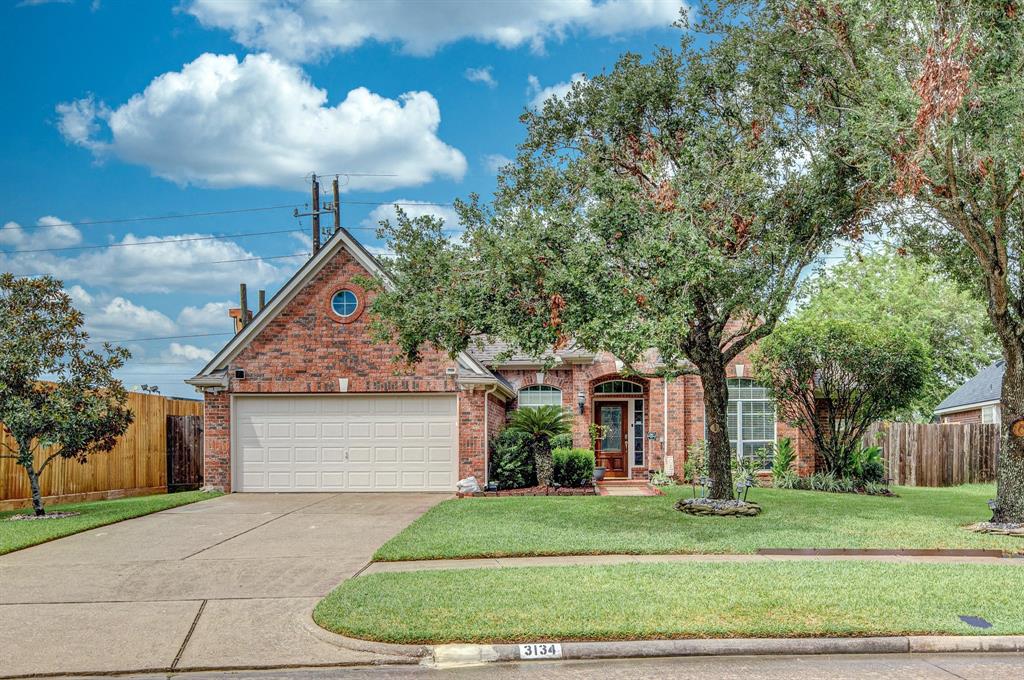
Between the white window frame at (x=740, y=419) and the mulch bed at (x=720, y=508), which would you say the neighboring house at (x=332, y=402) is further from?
the mulch bed at (x=720, y=508)

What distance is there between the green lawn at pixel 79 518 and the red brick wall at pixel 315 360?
1897 millimetres

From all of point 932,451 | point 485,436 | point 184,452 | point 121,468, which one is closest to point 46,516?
point 121,468

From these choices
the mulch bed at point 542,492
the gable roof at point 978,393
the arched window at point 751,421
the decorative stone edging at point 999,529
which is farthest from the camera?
the gable roof at point 978,393

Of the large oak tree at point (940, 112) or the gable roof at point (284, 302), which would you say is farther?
the gable roof at point (284, 302)

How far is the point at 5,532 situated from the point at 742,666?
12160 millimetres

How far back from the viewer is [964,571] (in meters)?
10.1

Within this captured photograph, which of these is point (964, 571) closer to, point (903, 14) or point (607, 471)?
point (903, 14)

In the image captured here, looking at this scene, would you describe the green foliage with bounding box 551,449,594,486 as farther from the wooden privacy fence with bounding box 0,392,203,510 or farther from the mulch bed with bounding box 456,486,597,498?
the wooden privacy fence with bounding box 0,392,203,510

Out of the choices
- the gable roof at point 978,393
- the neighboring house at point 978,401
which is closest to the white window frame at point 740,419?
the neighboring house at point 978,401

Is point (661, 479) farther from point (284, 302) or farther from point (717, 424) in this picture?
point (284, 302)

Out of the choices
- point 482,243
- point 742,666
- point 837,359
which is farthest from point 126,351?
point 837,359

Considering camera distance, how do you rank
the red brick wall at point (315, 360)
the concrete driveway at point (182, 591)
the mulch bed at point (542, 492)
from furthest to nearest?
the red brick wall at point (315, 360)
the mulch bed at point (542, 492)
the concrete driveway at point (182, 591)

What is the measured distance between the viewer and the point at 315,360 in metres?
20.5

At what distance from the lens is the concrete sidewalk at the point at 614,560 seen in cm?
1056
